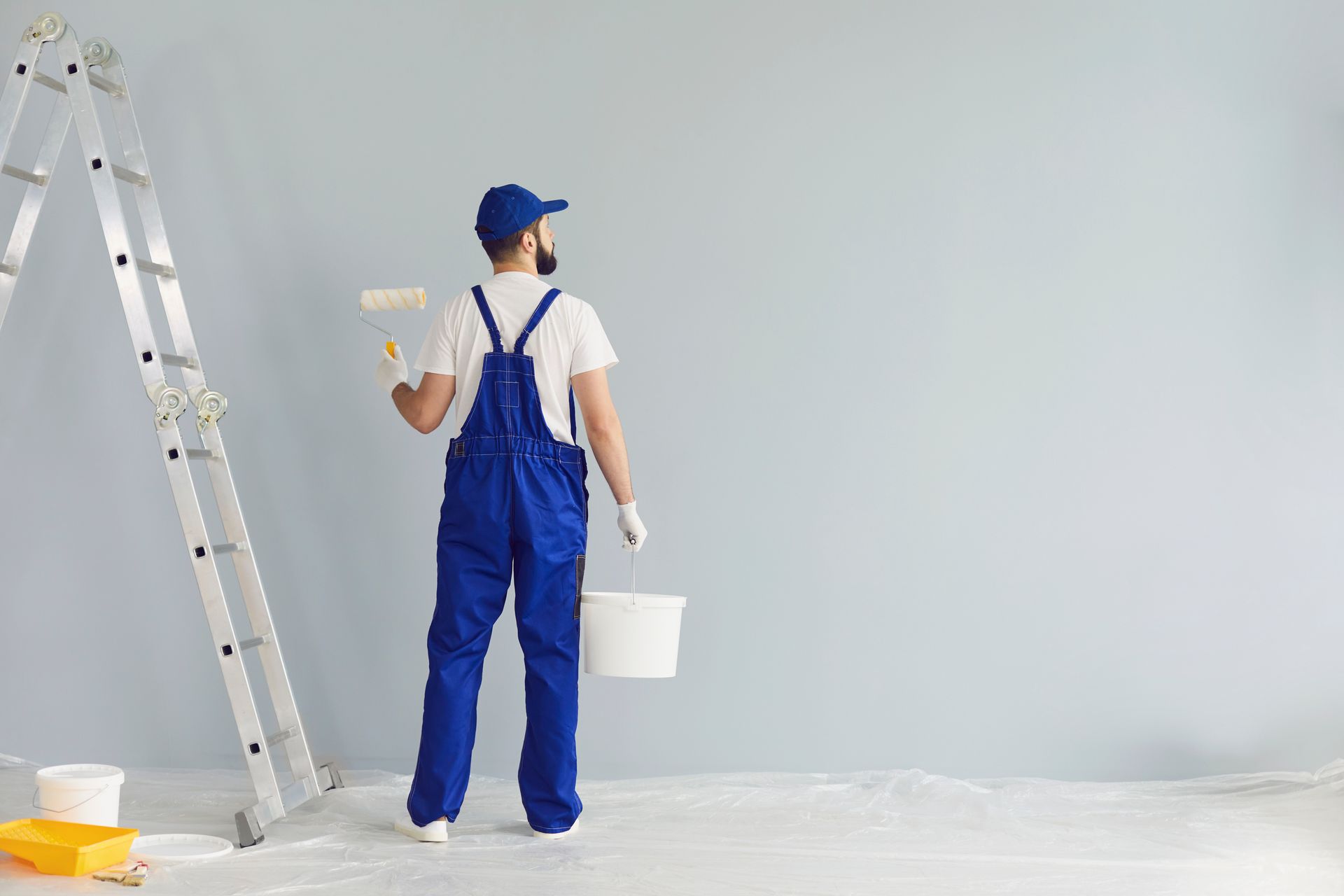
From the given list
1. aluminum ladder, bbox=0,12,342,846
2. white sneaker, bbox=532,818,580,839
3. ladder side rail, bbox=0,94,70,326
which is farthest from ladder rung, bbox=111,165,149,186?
white sneaker, bbox=532,818,580,839

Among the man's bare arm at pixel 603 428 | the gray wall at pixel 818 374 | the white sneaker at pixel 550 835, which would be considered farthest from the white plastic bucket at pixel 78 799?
the man's bare arm at pixel 603 428

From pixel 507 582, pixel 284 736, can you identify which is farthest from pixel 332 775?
pixel 507 582

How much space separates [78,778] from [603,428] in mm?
1359

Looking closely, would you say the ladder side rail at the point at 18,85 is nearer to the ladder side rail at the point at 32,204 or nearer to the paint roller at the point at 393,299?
the ladder side rail at the point at 32,204

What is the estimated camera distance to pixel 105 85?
2586 millimetres

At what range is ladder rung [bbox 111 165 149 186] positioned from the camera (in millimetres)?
2527

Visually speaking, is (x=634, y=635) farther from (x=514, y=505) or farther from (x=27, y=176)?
(x=27, y=176)

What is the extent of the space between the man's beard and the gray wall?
0.39 meters

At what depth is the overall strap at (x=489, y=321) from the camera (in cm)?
231

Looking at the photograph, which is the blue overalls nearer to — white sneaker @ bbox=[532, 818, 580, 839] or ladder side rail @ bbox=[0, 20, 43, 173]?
white sneaker @ bbox=[532, 818, 580, 839]

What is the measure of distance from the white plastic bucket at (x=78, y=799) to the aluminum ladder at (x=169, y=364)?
0.27m

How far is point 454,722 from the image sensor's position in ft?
7.52

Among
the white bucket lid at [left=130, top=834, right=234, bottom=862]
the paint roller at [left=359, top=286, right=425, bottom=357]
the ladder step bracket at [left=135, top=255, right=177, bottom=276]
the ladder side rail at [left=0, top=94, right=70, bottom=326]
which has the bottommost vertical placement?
the white bucket lid at [left=130, top=834, right=234, bottom=862]

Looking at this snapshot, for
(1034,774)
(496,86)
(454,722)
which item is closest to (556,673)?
(454,722)
